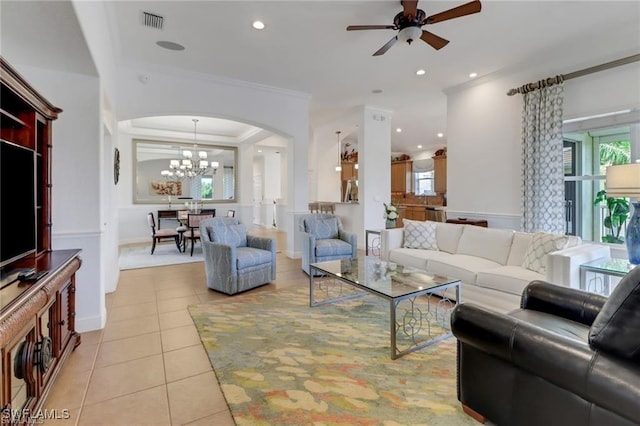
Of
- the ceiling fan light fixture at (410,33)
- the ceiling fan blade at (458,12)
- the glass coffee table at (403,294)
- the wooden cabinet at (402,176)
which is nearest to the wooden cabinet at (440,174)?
the wooden cabinet at (402,176)

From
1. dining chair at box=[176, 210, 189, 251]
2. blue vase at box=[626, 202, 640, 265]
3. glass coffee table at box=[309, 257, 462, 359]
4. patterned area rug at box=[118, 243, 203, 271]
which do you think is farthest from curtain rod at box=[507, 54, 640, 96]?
dining chair at box=[176, 210, 189, 251]

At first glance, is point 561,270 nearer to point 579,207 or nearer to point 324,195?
point 579,207

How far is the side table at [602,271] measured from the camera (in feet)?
8.54

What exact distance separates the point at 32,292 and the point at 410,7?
3627 millimetres

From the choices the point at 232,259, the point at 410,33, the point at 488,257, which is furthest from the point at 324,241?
the point at 410,33

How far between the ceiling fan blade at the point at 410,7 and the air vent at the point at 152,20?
2589mm

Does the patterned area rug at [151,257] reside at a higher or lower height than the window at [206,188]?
lower

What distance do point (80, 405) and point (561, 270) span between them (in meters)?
3.72

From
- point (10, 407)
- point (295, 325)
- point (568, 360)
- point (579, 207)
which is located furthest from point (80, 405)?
point (579, 207)

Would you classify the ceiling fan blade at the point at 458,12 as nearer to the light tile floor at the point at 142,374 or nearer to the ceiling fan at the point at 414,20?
the ceiling fan at the point at 414,20

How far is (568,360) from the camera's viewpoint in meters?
1.33

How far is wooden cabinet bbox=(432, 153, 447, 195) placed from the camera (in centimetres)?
952

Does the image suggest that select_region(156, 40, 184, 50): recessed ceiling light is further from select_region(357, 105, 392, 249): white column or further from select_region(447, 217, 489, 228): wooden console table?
select_region(447, 217, 489, 228): wooden console table

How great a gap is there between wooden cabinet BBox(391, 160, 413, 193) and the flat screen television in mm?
10278
